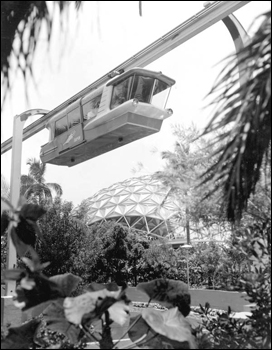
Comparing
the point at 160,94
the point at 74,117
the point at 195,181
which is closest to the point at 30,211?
the point at 195,181

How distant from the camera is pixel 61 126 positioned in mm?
13398

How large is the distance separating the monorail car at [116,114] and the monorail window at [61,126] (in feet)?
0.60

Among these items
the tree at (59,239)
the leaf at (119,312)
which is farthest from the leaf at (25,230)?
the tree at (59,239)

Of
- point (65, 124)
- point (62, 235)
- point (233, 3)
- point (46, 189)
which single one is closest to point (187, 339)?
point (233, 3)

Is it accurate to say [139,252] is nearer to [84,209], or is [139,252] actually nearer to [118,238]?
[118,238]

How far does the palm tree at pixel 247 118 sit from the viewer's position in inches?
140

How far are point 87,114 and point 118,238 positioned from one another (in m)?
15.2

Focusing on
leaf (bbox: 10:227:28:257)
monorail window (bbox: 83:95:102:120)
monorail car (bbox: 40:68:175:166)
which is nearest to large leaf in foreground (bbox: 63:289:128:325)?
leaf (bbox: 10:227:28:257)

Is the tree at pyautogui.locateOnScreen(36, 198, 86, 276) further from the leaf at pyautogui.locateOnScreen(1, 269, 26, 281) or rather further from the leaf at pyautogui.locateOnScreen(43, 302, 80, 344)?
the leaf at pyautogui.locateOnScreen(1, 269, 26, 281)

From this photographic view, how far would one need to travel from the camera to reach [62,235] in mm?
20641

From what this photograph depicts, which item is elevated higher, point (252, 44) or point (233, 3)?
point (233, 3)

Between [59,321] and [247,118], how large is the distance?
252cm

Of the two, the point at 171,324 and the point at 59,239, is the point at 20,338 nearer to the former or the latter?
the point at 171,324

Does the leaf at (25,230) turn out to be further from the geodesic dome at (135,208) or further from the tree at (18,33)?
the geodesic dome at (135,208)
